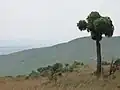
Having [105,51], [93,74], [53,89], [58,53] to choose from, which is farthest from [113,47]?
[53,89]

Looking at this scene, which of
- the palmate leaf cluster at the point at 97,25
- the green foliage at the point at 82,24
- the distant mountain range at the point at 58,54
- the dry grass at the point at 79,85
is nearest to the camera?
the dry grass at the point at 79,85

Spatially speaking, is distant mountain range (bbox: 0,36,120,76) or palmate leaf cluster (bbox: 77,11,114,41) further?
distant mountain range (bbox: 0,36,120,76)

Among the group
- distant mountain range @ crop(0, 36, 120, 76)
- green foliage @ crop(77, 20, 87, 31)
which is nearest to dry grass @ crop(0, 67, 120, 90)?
green foliage @ crop(77, 20, 87, 31)

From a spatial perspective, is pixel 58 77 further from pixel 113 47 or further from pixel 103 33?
pixel 113 47

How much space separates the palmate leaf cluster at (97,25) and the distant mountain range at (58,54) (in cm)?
4557

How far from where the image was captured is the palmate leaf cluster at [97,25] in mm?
30094

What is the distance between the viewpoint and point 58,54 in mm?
90312

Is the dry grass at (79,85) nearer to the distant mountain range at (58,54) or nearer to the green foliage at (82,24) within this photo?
the green foliage at (82,24)

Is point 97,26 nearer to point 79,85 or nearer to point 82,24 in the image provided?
point 82,24

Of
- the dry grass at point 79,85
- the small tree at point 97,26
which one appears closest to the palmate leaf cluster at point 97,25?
the small tree at point 97,26

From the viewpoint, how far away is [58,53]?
300ft

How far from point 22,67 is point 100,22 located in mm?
51105

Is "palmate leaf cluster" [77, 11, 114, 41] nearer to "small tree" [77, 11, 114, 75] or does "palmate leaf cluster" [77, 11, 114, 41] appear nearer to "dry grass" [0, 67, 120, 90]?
"small tree" [77, 11, 114, 75]

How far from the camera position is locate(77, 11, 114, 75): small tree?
3009 centimetres
